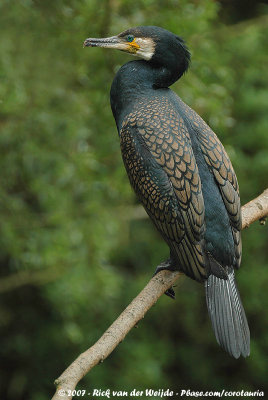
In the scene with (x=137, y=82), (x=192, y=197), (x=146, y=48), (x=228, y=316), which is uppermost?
(x=146, y=48)

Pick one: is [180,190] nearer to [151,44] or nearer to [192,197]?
[192,197]

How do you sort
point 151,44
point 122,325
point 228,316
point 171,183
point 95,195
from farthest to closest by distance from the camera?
1. point 95,195
2. point 151,44
3. point 171,183
4. point 228,316
5. point 122,325

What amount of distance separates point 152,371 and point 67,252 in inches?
75.0

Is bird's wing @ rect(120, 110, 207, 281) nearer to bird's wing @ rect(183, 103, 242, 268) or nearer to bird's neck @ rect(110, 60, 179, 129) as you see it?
bird's wing @ rect(183, 103, 242, 268)

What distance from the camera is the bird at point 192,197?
3363 mm

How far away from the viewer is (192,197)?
3371 mm

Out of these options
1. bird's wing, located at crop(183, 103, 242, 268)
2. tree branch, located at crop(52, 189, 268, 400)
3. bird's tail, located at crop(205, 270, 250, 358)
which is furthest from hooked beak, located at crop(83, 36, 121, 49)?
bird's tail, located at crop(205, 270, 250, 358)

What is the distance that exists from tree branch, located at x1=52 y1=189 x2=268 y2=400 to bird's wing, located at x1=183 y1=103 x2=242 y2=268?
0.17 meters

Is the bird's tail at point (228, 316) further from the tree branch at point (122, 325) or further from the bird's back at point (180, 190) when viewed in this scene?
the tree branch at point (122, 325)

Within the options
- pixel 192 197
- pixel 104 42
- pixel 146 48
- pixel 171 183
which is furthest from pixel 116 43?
pixel 192 197

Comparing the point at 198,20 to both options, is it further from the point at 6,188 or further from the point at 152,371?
the point at 152,371

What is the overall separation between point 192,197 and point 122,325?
0.90 meters

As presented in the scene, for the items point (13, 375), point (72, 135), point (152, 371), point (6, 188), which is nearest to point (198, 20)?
point (72, 135)

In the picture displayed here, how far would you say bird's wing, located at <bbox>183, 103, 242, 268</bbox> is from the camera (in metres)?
3.48
